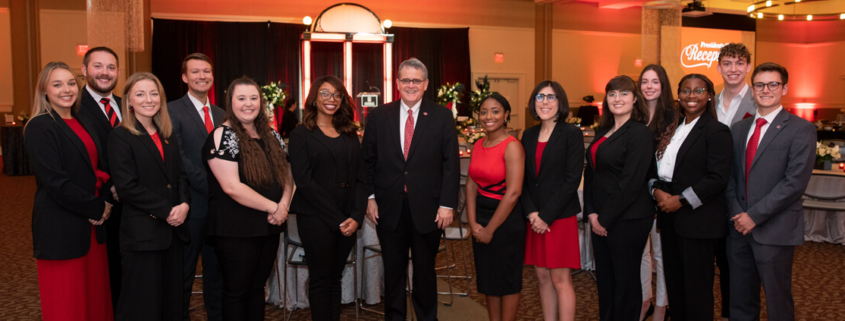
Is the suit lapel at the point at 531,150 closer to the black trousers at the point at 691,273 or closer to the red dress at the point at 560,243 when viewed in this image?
the red dress at the point at 560,243

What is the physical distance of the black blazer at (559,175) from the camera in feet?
10.2

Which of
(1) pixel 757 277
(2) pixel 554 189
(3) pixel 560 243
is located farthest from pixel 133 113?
(1) pixel 757 277

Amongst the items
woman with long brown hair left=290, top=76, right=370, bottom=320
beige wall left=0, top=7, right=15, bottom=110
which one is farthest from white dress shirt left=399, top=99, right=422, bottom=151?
beige wall left=0, top=7, right=15, bottom=110

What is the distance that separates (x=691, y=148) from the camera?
10.1ft

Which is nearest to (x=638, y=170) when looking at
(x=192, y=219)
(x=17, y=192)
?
(x=192, y=219)

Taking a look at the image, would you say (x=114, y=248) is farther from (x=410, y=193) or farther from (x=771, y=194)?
(x=771, y=194)

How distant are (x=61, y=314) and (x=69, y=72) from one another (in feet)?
3.94

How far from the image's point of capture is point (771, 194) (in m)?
2.94

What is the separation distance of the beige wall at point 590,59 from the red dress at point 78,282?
14.5 metres

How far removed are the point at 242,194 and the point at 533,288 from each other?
2.66 metres

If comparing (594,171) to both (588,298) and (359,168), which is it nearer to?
(359,168)

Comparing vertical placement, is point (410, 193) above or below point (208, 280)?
above

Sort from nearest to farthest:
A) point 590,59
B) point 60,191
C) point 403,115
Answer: point 60,191 → point 403,115 → point 590,59

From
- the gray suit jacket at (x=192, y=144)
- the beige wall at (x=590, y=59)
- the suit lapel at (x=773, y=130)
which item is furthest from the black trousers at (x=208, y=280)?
the beige wall at (x=590, y=59)
